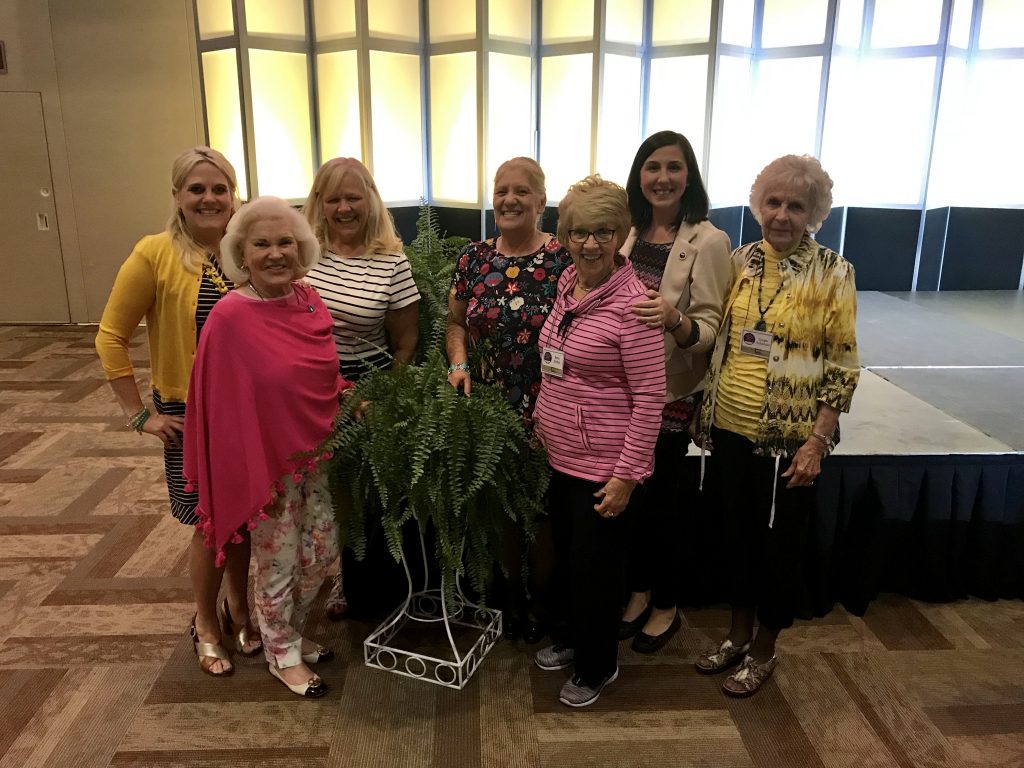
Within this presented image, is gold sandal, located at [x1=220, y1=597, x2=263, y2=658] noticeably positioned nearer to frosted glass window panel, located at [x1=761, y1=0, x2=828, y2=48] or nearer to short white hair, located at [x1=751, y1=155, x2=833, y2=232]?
short white hair, located at [x1=751, y1=155, x2=833, y2=232]

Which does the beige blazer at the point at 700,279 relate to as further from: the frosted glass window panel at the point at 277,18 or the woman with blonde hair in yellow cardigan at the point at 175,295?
the frosted glass window panel at the point at 277,18

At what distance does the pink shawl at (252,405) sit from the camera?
190 cm

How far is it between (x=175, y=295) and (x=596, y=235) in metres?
1.18

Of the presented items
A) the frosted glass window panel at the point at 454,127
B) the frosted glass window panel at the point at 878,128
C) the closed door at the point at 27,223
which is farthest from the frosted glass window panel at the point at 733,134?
the closed door at the point at 27,223

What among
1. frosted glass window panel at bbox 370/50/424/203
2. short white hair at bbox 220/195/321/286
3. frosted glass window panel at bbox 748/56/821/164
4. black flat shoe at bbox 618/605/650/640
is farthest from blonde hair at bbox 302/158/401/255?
frosted glass window panel at bbox 748/56/821/164

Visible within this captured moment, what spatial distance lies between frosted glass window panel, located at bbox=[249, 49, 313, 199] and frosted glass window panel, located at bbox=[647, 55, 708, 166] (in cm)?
332

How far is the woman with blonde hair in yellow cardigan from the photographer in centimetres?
209

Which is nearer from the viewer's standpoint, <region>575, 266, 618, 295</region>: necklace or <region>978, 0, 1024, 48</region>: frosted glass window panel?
<region>575, 266, 618, 295</region>: necklace

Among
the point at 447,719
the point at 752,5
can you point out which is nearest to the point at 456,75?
the point at 752,5

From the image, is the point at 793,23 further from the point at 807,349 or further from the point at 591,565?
the point at 591,565

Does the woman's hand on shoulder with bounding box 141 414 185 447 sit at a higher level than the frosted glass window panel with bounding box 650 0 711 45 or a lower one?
lower

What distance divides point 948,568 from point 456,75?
6.00m

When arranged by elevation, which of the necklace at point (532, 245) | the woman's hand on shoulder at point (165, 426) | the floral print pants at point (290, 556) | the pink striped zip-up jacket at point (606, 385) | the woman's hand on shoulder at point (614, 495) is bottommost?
the floral print pants at point (290, 556)

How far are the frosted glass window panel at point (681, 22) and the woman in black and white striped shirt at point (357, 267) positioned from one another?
5716 mm
